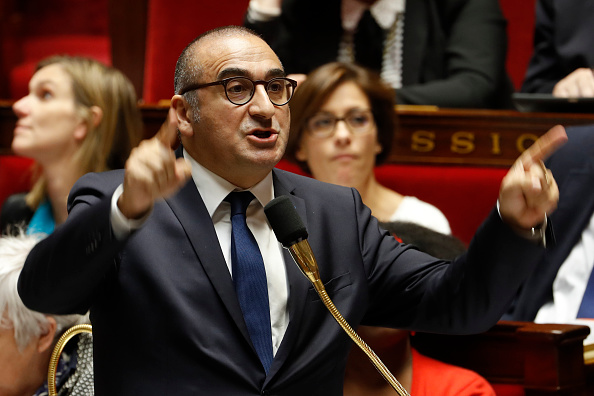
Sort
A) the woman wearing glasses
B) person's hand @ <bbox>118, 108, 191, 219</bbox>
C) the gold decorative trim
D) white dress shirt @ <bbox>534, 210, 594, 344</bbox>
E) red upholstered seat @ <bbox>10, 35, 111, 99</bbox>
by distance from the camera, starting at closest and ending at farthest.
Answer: person's hand @ <bbox>118, 108, 191, 219</bbox>, the gold decorative trim, white dress shirt @ <bbox>534, 210, 594, 344</bbox>, the woman wearing glasses, red upholstered seat @ <bbox>10, 35, 111, 99</bbox>

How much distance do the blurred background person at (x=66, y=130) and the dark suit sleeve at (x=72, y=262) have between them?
95cm

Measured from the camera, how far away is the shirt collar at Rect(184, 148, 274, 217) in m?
0.99

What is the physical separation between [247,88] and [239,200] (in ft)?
0.43

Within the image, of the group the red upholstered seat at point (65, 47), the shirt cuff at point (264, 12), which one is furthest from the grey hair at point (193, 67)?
the red upholstered seat at point (65, 47)

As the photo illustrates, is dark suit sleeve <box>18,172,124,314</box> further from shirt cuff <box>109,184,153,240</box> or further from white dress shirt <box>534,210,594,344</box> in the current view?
white dress shirt <box>534,210,594,344</box>

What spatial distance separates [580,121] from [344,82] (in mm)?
533

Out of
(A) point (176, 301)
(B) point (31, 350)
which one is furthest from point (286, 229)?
(B) point (31, 350)

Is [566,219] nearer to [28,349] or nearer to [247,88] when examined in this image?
[247,88]

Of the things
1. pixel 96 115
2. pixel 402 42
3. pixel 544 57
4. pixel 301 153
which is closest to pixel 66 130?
pixel 96 115

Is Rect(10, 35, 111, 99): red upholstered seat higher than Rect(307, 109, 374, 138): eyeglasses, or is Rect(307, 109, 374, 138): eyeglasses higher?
Rect(307, 109, 374, 138): eyeglasses

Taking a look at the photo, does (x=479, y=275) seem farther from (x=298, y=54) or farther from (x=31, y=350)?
(x=298, y=54)

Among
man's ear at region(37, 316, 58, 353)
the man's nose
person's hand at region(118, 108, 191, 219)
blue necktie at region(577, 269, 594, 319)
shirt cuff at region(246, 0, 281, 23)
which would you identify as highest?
shirt cuff at region(246, 0, 281, 23)

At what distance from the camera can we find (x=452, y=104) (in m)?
2.08

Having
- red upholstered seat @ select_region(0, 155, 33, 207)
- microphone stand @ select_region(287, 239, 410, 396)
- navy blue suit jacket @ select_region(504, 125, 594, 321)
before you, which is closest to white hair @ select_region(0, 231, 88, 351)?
→ microphone stand @ select_region(287, 239, 410, 396)
